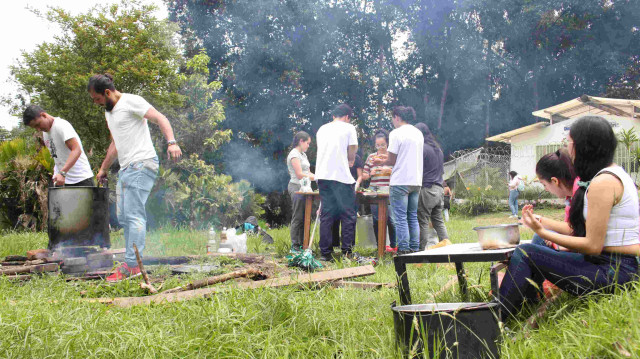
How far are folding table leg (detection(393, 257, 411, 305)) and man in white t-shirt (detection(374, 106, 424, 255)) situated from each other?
9.60 ft

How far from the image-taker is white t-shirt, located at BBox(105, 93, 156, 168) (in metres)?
4.71

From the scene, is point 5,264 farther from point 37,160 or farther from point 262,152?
point 262,152

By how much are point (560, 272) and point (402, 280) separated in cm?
82

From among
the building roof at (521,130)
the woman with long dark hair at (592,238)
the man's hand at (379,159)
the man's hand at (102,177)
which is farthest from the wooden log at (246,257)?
the building roof at (521,130)

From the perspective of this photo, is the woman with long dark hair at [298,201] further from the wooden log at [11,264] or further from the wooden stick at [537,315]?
the wooden stick at [537,315]

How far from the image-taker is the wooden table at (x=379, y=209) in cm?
634

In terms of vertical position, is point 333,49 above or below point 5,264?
above

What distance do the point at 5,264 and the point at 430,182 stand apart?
4.93 meters

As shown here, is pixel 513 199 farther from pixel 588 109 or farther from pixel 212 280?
pixel 212 280

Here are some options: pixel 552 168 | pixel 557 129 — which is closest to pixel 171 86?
pixel 552 168

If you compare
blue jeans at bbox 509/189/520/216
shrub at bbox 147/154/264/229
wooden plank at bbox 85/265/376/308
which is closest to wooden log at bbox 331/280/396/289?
wooden plank at bbox 85/265/376/308

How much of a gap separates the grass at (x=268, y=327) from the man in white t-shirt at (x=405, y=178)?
87.7 inches

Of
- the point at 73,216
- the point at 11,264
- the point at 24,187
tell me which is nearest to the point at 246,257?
the point at 73,216

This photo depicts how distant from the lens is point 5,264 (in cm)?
524
